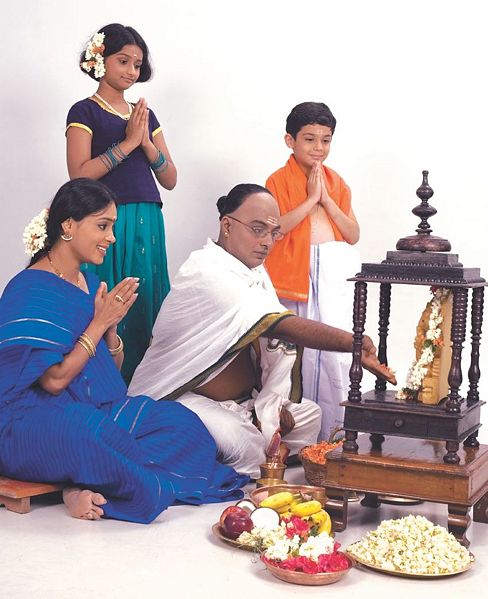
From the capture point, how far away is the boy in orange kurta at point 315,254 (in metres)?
6.39

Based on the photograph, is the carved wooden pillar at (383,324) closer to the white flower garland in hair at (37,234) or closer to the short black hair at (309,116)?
the white flower garland in hair at (37,234)

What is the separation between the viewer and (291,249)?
639 cm

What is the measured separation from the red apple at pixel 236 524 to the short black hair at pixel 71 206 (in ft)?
5.05

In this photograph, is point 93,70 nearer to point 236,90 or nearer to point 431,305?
point 236,90

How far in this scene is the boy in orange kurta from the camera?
251 inches

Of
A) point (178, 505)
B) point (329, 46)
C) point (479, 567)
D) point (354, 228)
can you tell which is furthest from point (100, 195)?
point (329, 46)

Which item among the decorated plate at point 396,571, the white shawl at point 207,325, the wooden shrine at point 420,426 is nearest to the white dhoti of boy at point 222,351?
the white shawl at point 207,325

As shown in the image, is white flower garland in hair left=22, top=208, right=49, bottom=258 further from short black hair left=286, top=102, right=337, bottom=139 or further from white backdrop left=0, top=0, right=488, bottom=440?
white backdrop left=0, top=0, right=488, bottom=440

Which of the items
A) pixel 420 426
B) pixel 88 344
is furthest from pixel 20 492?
pixel 420 426

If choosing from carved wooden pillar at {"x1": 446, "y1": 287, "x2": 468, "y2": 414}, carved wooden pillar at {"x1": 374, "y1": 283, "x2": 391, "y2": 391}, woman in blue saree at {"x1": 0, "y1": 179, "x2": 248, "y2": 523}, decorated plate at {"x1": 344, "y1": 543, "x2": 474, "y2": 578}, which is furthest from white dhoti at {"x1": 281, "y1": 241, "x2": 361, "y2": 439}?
decorated plate at {"x1": 344, "y1": 543, "x2": 474, "y2": 578}

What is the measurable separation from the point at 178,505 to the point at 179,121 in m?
3.32

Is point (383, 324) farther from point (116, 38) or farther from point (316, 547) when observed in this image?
point (116, 38)

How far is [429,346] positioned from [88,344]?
1.46 metres

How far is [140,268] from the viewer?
20.5ft
